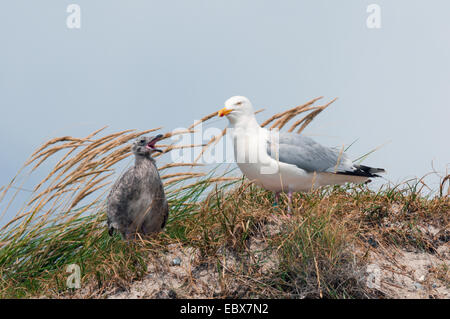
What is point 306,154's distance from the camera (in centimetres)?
527

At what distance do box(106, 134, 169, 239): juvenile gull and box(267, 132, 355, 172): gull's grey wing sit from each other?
4.15ft

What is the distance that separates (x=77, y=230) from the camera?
231 inches

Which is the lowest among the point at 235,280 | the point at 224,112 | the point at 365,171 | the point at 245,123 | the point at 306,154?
the point at 235,280

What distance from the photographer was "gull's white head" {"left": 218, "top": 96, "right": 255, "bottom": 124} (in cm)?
509

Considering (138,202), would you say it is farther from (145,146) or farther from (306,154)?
(306,154)

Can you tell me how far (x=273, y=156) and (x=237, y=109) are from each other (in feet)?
2.06

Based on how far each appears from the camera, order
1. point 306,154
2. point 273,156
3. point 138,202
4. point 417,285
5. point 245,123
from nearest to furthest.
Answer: point 417,285 < point 138,202 < point 273,156 < point 245,123 < point 306,154

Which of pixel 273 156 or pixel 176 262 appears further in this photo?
pixel 273 156

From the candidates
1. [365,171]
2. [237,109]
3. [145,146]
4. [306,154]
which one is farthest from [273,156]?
[365,171]

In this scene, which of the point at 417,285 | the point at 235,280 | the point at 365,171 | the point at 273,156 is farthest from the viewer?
the point at 365,171

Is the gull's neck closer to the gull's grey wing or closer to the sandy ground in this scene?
the gull's grey wing

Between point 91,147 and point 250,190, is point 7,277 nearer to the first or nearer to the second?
point 91,147

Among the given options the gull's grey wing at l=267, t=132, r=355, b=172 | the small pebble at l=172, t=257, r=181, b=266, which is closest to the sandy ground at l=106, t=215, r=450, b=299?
the small pebble at l=172, t=257, r=181, b=266
